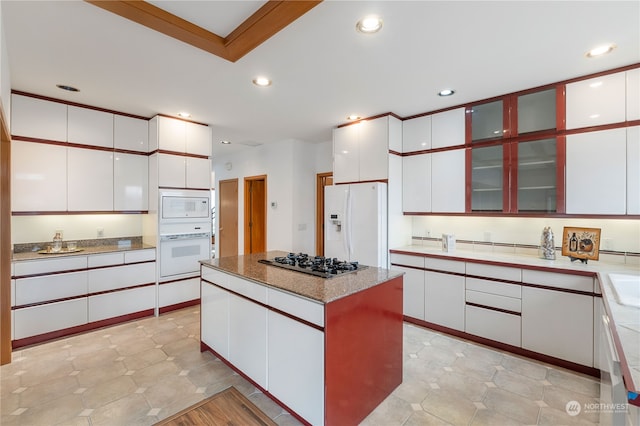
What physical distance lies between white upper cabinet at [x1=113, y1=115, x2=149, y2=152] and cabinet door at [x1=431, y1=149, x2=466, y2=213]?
12.7 ft

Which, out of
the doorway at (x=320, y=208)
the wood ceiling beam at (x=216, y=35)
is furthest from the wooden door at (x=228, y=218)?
the wood ceiling beam at (x=216, y=35)

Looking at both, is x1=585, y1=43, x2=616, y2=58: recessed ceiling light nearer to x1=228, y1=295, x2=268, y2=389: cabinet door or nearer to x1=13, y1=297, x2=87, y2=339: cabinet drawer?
x1=228, y1=295, x2=268, y2=389: cabinet door

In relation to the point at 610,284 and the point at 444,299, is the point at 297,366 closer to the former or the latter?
the point at 444,299

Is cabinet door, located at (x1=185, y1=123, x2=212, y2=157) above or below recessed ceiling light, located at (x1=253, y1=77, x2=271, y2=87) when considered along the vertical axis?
below

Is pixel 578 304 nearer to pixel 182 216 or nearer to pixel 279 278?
pixel 279 278

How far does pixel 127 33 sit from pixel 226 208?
15.4 feet

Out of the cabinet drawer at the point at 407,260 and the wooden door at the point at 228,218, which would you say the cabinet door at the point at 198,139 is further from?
the cabinet drawer at the point at 407,260

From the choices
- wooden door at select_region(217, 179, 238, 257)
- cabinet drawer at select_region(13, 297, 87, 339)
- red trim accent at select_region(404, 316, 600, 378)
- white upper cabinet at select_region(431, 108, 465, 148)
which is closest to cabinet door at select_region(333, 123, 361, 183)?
white upper cabinet at select_region(431, 108, 465, 148)

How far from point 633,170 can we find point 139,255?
5.23 m

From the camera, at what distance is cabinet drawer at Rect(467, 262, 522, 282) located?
2.67 metres

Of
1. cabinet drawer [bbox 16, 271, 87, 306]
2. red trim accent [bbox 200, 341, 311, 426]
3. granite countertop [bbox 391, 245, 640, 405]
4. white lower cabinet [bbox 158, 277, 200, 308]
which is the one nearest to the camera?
granite countertop [bbox 391, 245, 640, 405]

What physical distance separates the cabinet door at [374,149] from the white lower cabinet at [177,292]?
9.33 ft

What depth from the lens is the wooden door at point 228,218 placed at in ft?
20.2

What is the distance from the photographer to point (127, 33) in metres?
1.98
